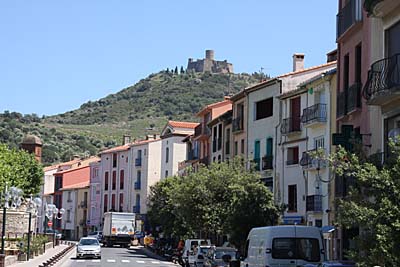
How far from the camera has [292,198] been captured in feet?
162

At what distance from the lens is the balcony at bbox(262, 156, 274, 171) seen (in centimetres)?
5266

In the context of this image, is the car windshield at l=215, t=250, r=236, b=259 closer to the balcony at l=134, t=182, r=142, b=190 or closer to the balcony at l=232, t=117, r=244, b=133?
the balcony at l=232, t=117, r=244, b=133

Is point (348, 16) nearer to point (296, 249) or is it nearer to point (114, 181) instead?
point (296, 249)

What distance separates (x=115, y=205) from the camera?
364ft

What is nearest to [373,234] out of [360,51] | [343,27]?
[360,51]

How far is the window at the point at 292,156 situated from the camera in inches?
1954

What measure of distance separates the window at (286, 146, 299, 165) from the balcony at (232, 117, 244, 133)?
868 centimetres

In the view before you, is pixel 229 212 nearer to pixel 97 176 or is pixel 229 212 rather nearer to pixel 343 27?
pixel 343 27

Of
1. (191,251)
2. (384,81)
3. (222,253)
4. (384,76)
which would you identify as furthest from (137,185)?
(384,81)

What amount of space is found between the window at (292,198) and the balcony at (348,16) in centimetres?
2071

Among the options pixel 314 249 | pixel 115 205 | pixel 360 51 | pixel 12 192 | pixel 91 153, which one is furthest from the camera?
pixel 91 153

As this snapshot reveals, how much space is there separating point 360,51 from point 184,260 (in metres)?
23.8

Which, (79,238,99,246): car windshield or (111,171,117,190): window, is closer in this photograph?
(79,238,99,246): car windshield

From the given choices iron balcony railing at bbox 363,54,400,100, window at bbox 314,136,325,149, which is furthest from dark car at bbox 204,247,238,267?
iron balcony railing at bbox 363,54,400,100
